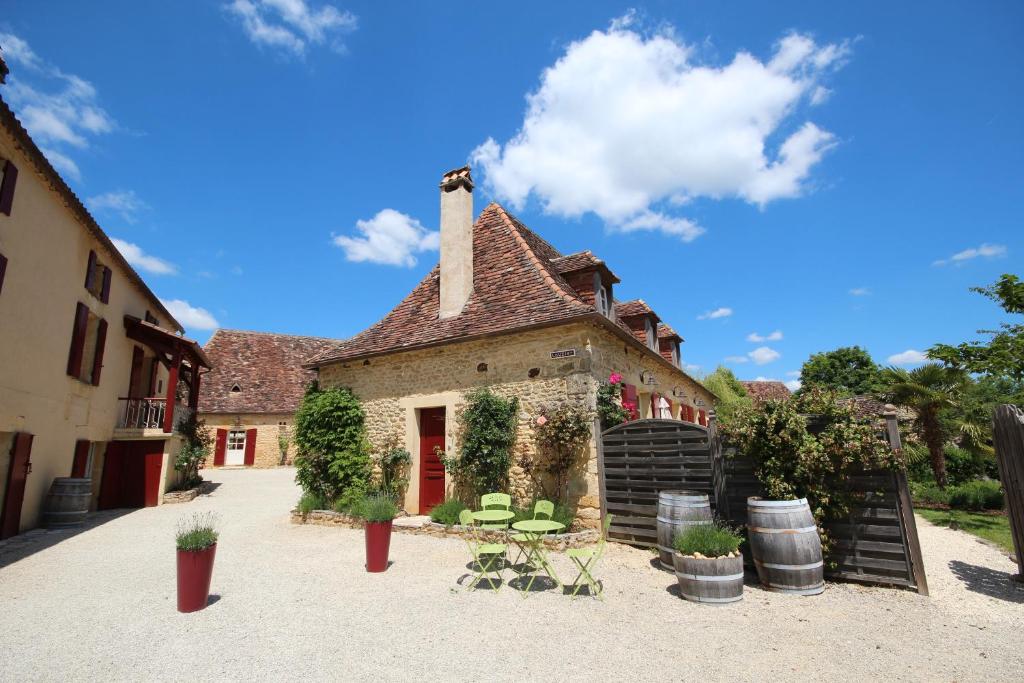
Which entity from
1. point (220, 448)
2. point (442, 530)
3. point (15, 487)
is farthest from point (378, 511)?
point (220, 448)

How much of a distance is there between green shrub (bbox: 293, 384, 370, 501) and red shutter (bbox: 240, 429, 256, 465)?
46.9 ft

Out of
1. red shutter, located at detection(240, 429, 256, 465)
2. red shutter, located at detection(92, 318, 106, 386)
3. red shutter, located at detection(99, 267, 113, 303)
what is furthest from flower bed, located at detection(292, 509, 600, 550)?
red shutter, located at detection(240, 429, 256, 465)

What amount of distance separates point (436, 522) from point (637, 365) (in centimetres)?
530

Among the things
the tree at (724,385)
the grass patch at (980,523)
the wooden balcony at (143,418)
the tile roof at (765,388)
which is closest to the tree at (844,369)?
the tile roof at (765,388)

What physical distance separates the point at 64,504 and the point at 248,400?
46.7 ft

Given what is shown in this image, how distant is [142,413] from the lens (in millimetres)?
12398

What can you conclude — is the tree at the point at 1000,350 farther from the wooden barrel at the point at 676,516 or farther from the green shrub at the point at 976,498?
the wooden barrel at the point at 676,516

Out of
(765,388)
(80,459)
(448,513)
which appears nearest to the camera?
(448,513)

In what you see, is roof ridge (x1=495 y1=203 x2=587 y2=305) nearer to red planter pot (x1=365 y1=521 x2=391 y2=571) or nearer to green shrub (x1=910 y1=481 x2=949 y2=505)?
red planter pot (x1=365 y1=521 x2=391 y2=571)

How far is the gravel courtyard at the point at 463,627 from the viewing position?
11.7 feet

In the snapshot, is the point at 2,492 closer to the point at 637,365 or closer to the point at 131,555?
the point at 131,555

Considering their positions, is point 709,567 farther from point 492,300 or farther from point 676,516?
point 492,300

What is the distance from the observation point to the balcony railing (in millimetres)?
12334

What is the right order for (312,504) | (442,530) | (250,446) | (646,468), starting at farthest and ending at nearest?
1. (250,446)
2. (312,504)
3. (442,530)
4. (646,468)
